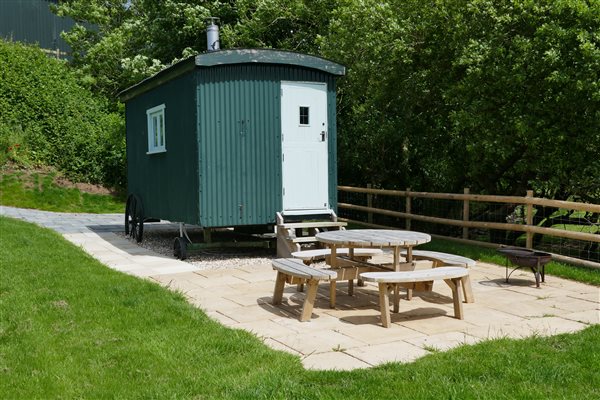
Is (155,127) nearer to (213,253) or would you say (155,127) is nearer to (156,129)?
(156,129)

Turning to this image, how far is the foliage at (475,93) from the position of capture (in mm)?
9578

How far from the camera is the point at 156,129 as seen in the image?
40.7 feet

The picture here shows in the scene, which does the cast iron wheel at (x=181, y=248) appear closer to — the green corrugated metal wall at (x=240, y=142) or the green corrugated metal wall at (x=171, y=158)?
the green corrugated metal wall at (x=171, y=158)

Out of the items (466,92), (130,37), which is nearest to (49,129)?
(130,37)

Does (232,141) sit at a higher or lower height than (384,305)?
higher

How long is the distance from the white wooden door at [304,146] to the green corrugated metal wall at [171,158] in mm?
1483

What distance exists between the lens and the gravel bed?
32.1 ft

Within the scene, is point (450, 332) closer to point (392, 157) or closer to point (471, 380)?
point (471, 380)

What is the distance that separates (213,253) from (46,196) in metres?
9.30

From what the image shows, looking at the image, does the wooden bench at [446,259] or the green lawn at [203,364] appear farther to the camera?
the wooden bench at [446,259]

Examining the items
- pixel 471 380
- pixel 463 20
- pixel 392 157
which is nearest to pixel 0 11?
pixel 392 157

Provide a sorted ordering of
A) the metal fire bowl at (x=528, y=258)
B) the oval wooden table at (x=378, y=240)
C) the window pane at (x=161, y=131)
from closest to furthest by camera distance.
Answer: the oval wooden table at (x=378, y=240), the metal fire bowl at (x=528, y=258), the window pane at (x=161, y=131)

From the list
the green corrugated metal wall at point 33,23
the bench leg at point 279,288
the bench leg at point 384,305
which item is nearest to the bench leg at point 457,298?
the bench leg at point 384,305

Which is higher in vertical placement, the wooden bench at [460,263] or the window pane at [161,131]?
the window pane at [161,131]
